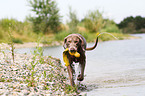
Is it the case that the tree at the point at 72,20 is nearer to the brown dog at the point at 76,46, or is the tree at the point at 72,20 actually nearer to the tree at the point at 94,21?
the tree at the point at 94,21

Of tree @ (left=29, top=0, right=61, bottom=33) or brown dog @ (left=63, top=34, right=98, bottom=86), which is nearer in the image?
brown dog @ (left=63, top=34, right=98, bottom=86)

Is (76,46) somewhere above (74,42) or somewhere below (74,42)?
below

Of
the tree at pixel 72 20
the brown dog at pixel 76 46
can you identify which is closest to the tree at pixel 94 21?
the tree at pixel 72 20

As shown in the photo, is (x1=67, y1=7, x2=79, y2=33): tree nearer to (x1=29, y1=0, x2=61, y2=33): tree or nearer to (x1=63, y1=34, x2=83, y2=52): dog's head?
(x1=29, y1=0, x2=61, y2=33): tree

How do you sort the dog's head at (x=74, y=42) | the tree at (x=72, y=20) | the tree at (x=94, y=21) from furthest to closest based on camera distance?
the tree at (x=94, y=21) < the tree at (x=72, y=20) < the dog's head at (x=74, y=42)

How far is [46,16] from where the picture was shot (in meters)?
34.2

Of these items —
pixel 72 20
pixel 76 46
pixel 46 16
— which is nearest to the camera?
pixel 76 46

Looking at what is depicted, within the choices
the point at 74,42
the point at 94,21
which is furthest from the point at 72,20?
the point at 74,42

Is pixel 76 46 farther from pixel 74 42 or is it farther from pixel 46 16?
pixel 46 16

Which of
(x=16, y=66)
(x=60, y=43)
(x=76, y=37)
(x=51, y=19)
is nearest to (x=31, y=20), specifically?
(x=51, y=19)

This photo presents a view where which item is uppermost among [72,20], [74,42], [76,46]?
[72,20]

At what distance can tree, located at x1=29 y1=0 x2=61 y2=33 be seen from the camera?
33.8 m

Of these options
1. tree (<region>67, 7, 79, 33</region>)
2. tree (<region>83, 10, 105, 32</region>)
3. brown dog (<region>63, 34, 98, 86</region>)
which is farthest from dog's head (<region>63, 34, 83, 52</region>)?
tree (<region>83, 10, 105, 32</region>)

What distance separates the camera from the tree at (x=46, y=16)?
111 ft
